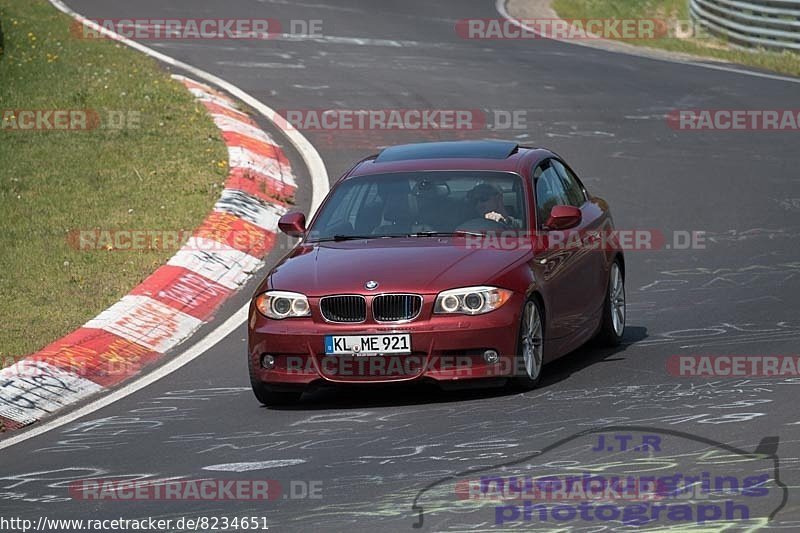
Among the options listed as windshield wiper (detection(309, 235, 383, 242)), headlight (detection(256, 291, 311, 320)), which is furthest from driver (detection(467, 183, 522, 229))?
headlight (detection(256, 291, 311, 320))

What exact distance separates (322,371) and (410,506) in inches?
106

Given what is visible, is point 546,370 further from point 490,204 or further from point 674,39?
point 674,39

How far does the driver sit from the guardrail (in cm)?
1731

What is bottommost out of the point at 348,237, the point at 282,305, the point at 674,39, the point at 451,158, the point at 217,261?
the point at 217,261

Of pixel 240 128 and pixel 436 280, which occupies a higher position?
pixel 240 128

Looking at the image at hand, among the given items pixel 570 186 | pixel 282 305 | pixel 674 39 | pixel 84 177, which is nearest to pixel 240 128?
pixel 84 177

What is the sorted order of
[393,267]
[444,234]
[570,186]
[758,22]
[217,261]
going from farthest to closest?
[758,22]
[217,261]
[570,186]
[444,234]
[393,267]

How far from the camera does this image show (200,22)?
2877cm

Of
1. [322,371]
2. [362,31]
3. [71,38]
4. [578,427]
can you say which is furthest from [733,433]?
[362,31]

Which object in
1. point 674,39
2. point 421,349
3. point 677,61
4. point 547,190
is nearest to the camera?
point 421,349

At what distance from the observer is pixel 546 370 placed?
11016mm

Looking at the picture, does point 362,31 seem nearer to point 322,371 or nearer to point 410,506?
point 322,371

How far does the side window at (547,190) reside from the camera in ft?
36.4

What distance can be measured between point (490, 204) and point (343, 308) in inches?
61.6
